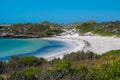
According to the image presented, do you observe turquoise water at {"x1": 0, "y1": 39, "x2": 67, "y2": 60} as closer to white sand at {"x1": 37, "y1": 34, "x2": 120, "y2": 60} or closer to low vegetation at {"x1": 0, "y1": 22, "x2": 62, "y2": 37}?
white sand at {"x1": 37, "y1": 34, "x2": 120, "y2": 60}

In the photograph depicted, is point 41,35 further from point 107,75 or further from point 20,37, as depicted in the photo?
point 107,75

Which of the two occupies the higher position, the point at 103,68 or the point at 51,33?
the point at 103,68

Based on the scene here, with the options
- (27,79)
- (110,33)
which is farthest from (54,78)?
(110,33)

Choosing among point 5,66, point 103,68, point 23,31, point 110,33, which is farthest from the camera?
point 23,31

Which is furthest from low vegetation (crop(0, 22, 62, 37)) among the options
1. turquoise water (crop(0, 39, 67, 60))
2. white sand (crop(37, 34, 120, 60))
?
white sand (crop(37, 34, 120, 60))

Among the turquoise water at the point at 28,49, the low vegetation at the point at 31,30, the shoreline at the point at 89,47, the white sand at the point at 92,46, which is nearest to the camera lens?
the shoreline at the point at 89,47

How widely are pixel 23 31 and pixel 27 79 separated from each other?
274ft

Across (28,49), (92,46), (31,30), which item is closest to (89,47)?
(92,46)

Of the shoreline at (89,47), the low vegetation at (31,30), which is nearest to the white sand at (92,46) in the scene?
the shoreline at (89,47)

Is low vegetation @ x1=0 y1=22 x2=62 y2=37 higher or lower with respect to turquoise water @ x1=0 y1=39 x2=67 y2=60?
lower

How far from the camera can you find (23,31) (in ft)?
304

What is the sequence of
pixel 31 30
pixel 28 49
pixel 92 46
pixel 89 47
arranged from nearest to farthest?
pixel 89 47, pixel 92 46, pixel 28 49, pixel 31 30

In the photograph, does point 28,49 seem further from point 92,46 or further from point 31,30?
point 31,30

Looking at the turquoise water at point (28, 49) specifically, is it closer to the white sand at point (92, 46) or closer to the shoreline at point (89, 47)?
the shoreline at point (89, 47)
